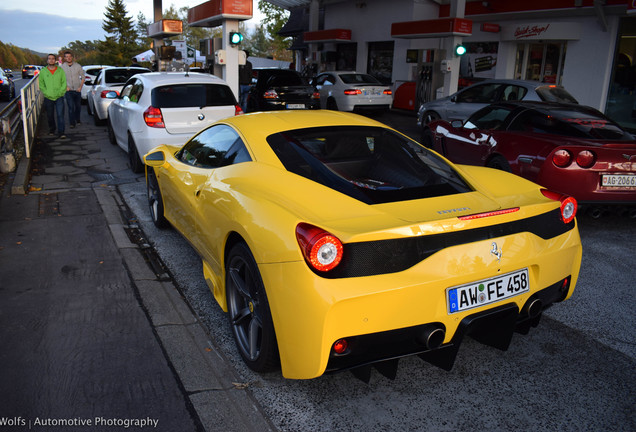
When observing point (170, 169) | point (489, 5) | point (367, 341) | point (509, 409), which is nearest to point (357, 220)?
point (367, 341)

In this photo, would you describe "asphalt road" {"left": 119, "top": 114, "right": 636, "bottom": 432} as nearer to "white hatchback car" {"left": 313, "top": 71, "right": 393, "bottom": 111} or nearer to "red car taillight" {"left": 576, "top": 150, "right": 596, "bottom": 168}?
"red car taillight" {"left": 576, "top": 150, "right": 596, "bottom": 168}

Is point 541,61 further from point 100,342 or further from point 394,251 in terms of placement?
point 100,342

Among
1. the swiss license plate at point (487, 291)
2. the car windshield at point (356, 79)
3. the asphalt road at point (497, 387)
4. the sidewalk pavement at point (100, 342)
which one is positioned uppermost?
the car windshield at point (356, 79)

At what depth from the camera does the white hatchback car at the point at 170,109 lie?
7.73 m

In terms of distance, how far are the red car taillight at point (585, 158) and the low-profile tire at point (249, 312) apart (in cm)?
398

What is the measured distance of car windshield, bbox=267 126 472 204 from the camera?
9.84ft

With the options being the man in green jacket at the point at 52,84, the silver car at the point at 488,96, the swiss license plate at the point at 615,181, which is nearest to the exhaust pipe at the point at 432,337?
the swiss license plate at the point at 615,181

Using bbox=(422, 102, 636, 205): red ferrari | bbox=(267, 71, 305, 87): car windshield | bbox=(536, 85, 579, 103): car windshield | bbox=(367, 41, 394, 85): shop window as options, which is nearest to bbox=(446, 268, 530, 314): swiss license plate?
bbox=(422, 102, 636, 205): red ferrari

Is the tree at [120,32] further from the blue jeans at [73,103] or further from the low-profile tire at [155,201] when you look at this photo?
the low-profile tire at [155,201]

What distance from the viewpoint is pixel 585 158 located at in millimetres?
5355

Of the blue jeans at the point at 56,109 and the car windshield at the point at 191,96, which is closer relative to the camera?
the car windshield at the point at 191,96

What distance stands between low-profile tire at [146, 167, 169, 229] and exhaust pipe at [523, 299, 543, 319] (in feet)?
12.1

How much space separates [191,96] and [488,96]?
6515mm

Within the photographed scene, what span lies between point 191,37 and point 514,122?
390 ft
